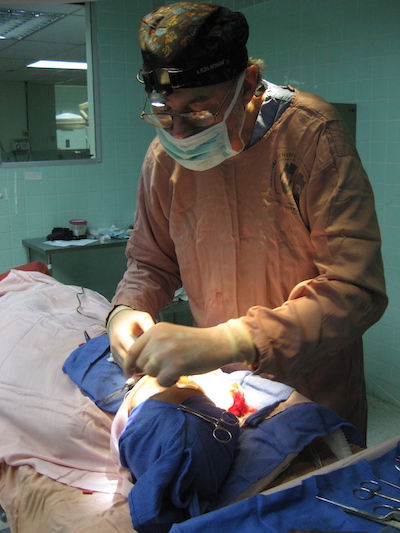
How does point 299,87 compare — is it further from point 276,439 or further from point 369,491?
point 369,491

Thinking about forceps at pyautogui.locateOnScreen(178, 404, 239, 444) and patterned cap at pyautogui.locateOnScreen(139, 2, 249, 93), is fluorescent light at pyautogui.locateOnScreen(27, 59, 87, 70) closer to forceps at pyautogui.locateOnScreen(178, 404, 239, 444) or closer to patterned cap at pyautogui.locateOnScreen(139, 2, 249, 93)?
patterned cap at pyautogui.locateOnScreen(139, 2, 249, 93)

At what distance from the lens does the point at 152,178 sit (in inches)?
61.6

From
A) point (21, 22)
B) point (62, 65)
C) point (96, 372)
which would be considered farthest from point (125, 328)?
point (62, 65)

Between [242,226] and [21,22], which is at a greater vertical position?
[21,22]

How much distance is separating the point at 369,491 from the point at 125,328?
0.67 m

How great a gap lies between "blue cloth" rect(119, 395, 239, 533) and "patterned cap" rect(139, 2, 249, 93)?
791 mm

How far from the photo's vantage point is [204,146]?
4.35ft

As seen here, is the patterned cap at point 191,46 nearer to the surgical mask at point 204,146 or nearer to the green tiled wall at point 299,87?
the surgical mask at point 204,146

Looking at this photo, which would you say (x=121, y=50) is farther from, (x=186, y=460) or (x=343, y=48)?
(x=186, y=460)

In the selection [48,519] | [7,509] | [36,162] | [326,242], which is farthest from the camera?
[36,162]

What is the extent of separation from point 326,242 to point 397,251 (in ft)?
7.96

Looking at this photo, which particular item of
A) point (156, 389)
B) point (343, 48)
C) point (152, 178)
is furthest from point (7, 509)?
point (343, 48)

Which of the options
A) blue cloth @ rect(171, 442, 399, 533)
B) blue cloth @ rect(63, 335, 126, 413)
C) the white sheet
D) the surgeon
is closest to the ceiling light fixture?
the white sheet

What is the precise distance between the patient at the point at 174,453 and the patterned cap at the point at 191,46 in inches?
31.2
